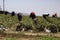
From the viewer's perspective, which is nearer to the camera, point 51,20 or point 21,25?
point 21,25

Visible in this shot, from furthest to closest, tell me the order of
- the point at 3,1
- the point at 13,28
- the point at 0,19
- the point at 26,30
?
1. the point at 3,1
2. the point at 0,19
3. the point at 13,28
4. the point at 26,30

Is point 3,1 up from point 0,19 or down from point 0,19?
up

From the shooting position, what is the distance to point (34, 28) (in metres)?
18.8

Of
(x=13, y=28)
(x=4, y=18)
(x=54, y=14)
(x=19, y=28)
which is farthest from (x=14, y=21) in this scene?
(x=54, y=14)

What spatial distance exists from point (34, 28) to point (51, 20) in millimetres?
5235

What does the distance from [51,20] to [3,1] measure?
8.19 m

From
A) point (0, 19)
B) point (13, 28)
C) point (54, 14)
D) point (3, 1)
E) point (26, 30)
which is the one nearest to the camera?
point (26, 30)

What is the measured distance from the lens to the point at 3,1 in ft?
94.4

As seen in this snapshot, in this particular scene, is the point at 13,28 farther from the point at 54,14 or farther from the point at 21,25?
the point at 54,14

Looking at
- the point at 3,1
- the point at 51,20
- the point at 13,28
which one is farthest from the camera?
the point at 3,1

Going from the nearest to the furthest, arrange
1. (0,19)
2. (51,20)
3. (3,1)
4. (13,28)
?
(13,28), (0,19), (51,20), (3,1)

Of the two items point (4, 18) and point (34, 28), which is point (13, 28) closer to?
point (34, 28)

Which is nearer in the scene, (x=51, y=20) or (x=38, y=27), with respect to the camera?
(x=38, y=27)

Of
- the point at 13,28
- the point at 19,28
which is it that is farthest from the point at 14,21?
the point at 19,28
